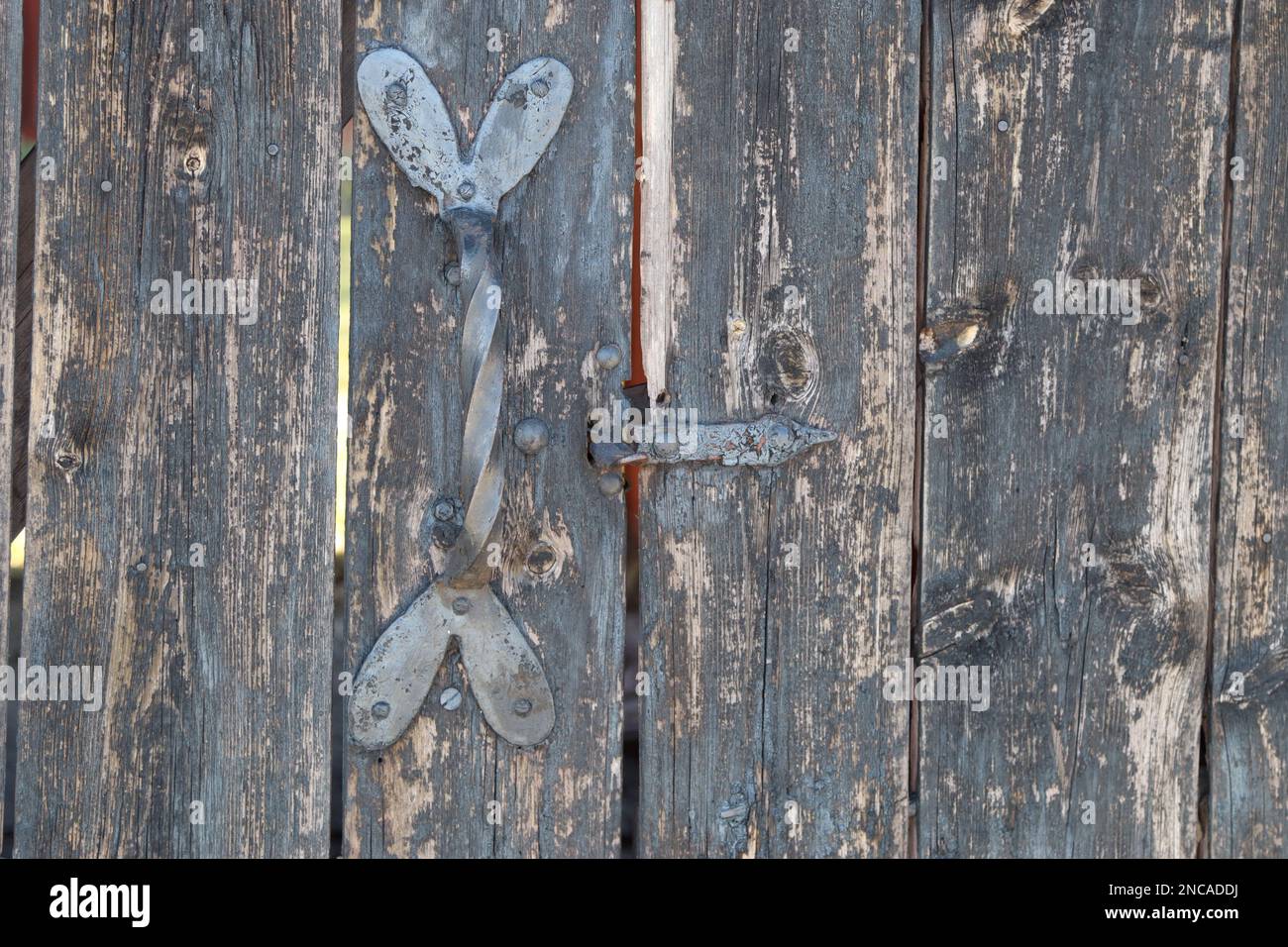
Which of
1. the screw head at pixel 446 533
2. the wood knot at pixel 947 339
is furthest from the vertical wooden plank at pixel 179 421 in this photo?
the wood knot at pixel 947 339

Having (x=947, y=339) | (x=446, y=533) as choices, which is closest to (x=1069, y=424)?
(x=947, y=339)

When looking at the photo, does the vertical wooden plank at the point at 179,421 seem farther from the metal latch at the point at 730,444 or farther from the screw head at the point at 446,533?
the metal latch at the point at 730,444

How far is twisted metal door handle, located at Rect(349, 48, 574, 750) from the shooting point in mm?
1396

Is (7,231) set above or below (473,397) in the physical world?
above

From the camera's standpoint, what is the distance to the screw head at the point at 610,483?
1465 mm

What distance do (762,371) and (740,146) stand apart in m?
0.32

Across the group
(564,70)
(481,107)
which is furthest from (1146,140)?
(481,107)

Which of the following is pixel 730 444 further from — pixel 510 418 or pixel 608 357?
pixel 510 418

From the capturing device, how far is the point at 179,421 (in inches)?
56.3

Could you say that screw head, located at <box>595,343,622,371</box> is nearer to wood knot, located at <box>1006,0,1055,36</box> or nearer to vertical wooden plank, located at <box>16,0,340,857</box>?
vertical wooden plank, located at <box>16,0,340,857</box>

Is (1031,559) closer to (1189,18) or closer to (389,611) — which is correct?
(1189,18)

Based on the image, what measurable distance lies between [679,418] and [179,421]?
2.31 feet

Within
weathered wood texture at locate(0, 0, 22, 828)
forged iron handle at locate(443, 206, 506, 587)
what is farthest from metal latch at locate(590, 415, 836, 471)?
weathered wood texture at locate(0, 0, 22, 828)

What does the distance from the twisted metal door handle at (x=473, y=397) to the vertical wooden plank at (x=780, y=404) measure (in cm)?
17
